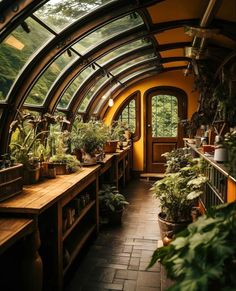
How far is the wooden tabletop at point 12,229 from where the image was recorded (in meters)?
1.97

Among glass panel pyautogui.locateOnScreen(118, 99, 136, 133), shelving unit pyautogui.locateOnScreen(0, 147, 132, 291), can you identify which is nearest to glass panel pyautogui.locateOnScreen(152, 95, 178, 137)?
glass panel pyautogui.locateOnScreen(118, 99, 136, 133)

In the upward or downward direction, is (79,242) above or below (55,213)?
below

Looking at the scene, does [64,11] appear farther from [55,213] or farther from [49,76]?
[55,213]

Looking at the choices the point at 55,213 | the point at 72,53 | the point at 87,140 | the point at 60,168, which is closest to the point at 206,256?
the point at 55,213

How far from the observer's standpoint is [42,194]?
286 cm

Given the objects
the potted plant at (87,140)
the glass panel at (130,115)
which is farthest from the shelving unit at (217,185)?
the glass panel at (130,115)

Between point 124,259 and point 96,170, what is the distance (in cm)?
128

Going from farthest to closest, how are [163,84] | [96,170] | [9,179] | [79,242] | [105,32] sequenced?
1. [163,84]
2. [105,32]
3. [96,170]
4. [79,242]
5. [9,179]

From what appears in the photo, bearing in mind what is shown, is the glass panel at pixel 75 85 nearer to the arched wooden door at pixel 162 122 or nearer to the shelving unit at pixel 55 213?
the shelving unit at pixel 55 213

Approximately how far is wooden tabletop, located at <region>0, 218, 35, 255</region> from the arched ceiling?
1527 millimetres

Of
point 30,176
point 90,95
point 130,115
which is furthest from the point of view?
point 130,115

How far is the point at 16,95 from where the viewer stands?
3729 mm

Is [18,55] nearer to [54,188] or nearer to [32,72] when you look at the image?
[32,72]

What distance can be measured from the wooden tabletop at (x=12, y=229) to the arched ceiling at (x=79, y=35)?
5.01ft
